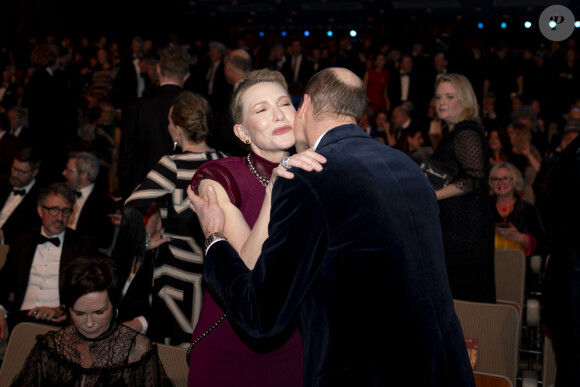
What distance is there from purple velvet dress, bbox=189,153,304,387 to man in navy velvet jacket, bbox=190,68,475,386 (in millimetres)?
310

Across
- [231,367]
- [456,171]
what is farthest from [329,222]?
[456,171]

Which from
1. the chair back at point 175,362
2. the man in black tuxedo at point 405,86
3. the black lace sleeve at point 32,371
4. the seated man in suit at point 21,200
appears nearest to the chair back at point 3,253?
the seated man in suit at point 21,200

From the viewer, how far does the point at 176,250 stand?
3.04 metres

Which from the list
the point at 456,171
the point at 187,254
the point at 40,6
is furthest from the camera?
the point at 40,6

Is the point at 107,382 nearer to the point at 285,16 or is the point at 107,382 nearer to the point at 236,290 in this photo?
the point at 236,290

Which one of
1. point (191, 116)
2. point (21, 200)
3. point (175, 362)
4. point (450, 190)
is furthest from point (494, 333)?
point (21, 200)

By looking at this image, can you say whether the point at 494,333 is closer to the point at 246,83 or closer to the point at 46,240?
the point at 246,83

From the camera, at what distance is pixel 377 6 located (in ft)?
54.4

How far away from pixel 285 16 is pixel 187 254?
624 inches

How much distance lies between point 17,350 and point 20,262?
3.88 ft

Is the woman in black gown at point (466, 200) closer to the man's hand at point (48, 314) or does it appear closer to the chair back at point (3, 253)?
the man's hand at point (48, 314)

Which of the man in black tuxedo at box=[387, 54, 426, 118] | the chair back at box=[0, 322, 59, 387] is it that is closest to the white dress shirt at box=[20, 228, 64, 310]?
the chair back at box=[0, 322, 59, 387]

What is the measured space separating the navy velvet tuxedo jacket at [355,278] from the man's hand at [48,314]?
2550 mm

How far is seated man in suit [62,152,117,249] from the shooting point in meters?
4.88
